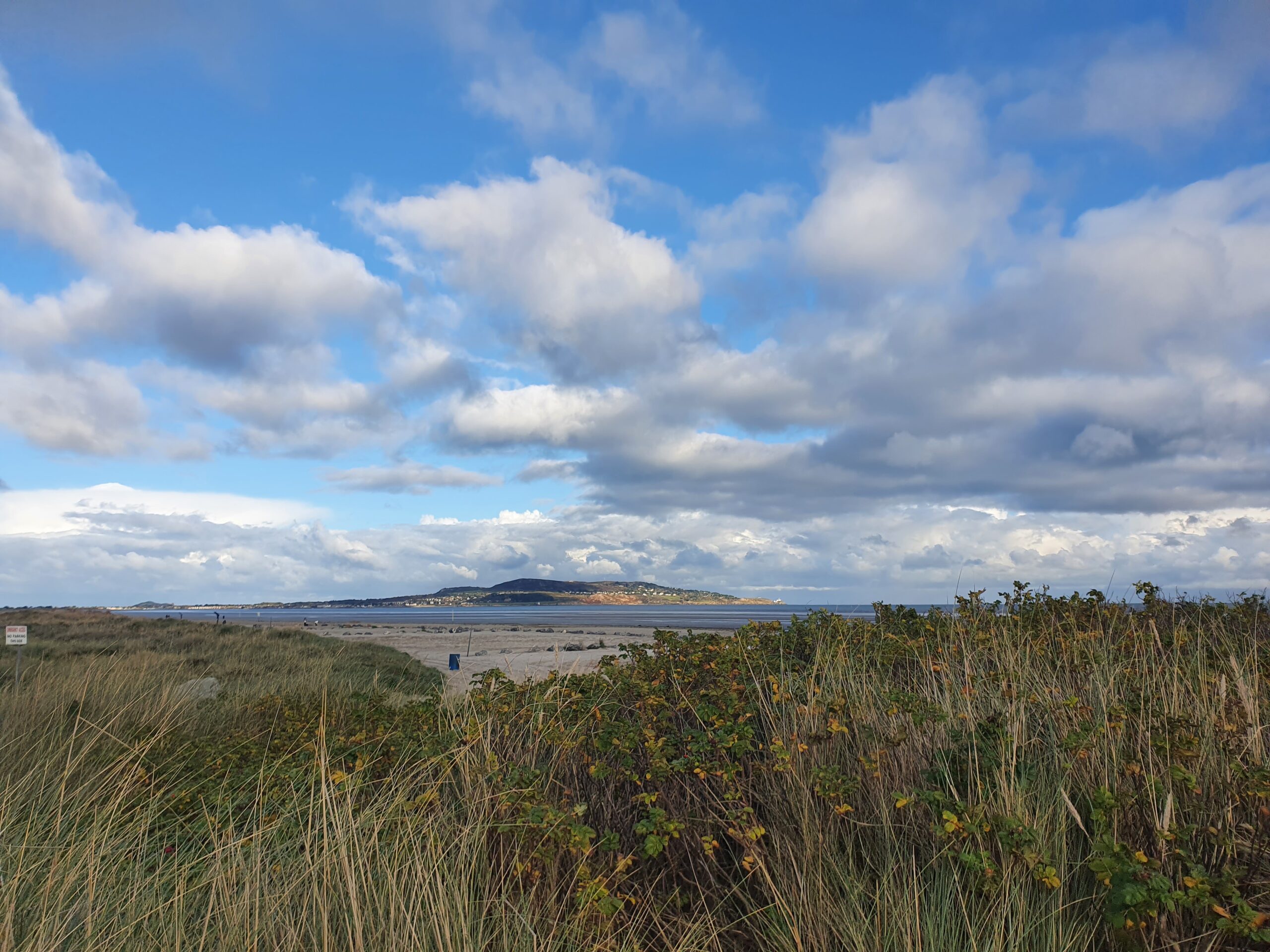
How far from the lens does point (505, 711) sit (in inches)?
226

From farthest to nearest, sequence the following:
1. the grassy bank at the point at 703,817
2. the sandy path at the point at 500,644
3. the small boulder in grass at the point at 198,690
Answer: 1. the sandy path at the point at 500,644
2. the small boulder in grass at the point at 198,690
3. the grassy bank at the point at 703,817

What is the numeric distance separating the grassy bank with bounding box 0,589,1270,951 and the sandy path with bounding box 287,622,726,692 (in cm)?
157

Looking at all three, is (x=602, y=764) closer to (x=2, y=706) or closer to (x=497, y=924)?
(x=497, y=924)

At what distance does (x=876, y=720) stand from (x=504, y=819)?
241 centimetres

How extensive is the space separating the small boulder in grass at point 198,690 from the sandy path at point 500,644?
297cm

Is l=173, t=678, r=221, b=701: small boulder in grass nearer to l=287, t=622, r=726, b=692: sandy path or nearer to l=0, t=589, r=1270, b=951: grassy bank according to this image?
l=0, t=589, r=1270, b=951: grassy bank

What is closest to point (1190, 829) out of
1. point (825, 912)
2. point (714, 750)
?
point (825, 912)

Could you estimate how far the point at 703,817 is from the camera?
445 centimetres

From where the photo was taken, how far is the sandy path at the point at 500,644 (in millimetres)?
20328

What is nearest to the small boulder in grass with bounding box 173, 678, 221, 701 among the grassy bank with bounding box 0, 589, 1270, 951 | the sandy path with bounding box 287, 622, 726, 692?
the grassy bank with bounding box 0, 589, 1270, 951

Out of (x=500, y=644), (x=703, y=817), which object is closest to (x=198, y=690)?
(x=703, y=817)

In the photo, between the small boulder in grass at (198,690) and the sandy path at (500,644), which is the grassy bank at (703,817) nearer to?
the sandy path at (500,644)

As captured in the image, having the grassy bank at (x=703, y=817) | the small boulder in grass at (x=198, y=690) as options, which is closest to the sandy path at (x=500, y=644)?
the grassy bank at (x=703, y=817)

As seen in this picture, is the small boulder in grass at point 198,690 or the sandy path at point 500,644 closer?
the small boulder in grass at point 198,690
